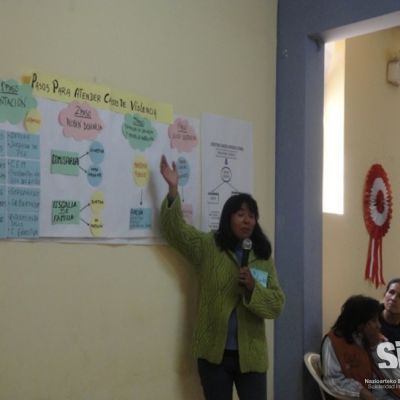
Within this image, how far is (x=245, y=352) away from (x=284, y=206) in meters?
1.01

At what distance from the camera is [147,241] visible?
8.14 feet

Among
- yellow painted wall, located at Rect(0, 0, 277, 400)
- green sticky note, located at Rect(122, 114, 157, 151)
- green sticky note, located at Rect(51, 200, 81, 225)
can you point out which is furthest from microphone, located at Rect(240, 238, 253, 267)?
green sticky note, located at Rect(51, 200, 81, 225)

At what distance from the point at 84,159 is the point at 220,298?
0.79m

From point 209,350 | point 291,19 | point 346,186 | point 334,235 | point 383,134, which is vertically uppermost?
point 291,19

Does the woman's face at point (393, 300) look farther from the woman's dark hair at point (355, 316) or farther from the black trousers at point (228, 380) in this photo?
the black trousers at point (228, 380)

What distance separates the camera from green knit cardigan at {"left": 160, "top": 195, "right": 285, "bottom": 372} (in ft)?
7.74

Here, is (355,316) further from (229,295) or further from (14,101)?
(14,101)

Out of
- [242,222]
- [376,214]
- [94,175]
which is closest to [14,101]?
[94,175]

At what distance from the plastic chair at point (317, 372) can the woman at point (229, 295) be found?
557 millimetres

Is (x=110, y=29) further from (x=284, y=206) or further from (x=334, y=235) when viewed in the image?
(x=334, y=235)

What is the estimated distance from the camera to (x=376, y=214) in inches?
155

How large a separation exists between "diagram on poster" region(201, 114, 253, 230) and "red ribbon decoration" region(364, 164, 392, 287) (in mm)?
1221

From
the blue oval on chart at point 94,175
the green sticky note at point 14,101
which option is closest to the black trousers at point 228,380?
the blue oval on chart at point 94,175

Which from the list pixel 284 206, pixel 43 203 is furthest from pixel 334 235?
pixel 43 203
